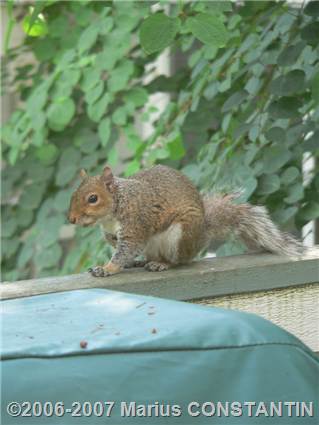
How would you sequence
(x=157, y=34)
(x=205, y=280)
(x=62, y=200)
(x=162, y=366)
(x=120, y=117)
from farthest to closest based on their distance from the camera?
(x=62, y=200) < (x=120, y=117) < (x=205, y=280) < (x=157, y=34) < (x=162, y=366)

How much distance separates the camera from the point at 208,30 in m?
2.27

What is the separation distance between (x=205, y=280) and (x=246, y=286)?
0.10m

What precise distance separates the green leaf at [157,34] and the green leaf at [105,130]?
180 centimetres

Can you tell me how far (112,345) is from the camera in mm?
1323

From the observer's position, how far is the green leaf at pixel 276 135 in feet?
9.73

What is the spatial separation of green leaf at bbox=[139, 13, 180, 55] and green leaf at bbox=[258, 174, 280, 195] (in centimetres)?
85

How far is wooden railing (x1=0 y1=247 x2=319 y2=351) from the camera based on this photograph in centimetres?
244

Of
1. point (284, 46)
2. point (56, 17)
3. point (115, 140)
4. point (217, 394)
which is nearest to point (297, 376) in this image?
point (217, 394)

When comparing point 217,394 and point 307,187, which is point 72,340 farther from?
point 307,187

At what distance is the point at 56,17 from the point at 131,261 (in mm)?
1962

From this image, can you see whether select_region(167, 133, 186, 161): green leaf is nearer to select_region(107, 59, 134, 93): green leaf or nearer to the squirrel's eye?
select_region(107, 59, 134, 93): green leaf

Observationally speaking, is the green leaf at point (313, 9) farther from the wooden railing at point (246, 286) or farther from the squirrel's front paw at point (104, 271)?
the squirrel's front paw at point (104, 271)

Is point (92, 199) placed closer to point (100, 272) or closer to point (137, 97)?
point (100, 272)

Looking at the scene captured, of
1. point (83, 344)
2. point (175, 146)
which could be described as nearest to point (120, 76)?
point (175, 146)
